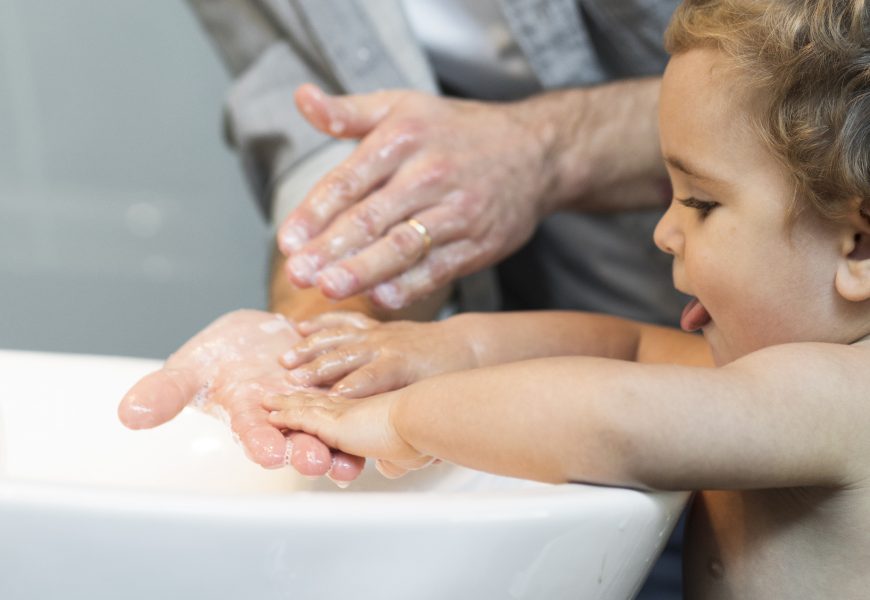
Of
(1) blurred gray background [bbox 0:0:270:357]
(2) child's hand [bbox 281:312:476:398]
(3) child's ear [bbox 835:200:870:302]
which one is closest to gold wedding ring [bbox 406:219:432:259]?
(2) child's hand [bbox 281:312:476:398]

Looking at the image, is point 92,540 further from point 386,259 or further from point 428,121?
point 428,121

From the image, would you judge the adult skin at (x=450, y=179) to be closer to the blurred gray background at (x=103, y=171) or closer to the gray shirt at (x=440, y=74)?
the gray shirt at (x=440, y=74)

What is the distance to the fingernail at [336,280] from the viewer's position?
82 cm

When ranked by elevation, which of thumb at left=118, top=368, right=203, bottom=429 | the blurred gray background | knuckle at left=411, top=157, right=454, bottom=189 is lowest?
the blurred gray background

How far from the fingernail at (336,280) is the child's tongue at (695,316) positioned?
0.25m

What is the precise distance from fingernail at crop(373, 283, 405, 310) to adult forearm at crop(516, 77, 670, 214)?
18 centimetres

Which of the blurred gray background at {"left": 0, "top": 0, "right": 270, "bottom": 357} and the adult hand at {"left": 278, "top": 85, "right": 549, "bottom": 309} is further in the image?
the blurred gray background at {"left": 0, "top": 0, "right": 270, "bottom": 357}

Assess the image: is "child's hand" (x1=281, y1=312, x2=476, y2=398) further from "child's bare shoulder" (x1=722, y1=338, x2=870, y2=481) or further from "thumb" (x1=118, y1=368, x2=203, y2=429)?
"child's bare shoulder" (x1=722, y1=338, x2=870, y2=481)

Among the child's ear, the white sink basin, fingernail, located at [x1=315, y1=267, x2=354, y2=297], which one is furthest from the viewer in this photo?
fingernail, located at [x1=315, y1=267, x2=354, y2=297]

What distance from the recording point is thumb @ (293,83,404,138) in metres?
0.88

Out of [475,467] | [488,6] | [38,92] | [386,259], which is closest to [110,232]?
[38,92]

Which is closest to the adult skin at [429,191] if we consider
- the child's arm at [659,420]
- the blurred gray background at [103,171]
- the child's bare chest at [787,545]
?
the child's arm at [659,420]

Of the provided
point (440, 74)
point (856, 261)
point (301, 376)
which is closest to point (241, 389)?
point (301, 376)

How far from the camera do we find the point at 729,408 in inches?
21.2
